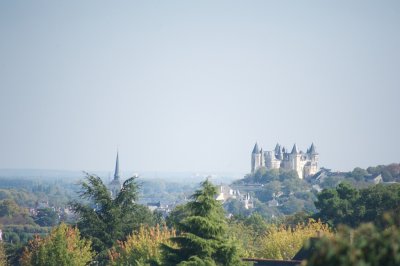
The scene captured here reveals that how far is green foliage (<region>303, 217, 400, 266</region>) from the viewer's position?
927 cm

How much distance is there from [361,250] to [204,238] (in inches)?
701

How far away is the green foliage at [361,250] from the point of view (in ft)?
30.4

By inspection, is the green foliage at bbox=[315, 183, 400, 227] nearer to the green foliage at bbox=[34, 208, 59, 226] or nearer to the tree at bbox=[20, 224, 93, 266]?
the tree at bbox=[20, 224, 93, 266]

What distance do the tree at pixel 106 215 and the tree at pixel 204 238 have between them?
61.7 ft

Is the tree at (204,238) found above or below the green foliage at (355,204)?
below

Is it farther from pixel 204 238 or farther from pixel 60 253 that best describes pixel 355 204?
pixel 204 238

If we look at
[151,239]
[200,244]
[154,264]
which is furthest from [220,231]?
[151,239]

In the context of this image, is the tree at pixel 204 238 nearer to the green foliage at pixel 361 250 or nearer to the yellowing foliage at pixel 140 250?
the yellowing foliage at pixel 140 250

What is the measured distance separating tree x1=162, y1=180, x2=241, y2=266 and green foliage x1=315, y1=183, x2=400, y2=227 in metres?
36.2

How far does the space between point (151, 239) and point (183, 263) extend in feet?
49.0

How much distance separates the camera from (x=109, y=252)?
4381cm

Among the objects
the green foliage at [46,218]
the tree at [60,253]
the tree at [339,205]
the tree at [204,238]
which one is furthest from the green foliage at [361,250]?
the green foliage at [46,218]

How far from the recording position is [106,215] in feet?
158

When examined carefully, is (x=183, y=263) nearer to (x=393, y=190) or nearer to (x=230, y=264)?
(x=230, y=264)
